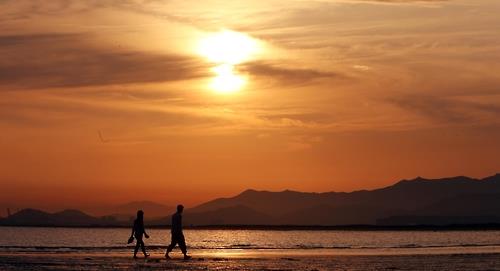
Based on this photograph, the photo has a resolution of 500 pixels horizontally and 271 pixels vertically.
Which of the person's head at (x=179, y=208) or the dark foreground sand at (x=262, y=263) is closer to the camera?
the dark foreground sand at (x=262, y=263)

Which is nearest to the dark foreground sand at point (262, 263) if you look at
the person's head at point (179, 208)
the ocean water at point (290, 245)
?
the person's head at point (179, 208)

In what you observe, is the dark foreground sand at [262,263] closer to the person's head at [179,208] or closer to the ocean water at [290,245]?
the person's head at [179,208]

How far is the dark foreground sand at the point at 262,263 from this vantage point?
38719 millimetres

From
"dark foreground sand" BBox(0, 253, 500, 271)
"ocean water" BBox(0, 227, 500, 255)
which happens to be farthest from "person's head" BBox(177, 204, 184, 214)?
"ocean water" BBox(0, 227, 500, 255)

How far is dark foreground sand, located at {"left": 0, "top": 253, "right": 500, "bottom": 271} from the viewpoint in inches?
1524

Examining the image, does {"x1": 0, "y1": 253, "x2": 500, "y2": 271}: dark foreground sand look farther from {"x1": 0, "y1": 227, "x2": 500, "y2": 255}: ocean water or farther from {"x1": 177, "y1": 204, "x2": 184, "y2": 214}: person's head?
{"x1": 0, "y1": 227, "x2": 500, "y2": 255}: ocean water

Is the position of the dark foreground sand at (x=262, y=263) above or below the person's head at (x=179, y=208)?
below

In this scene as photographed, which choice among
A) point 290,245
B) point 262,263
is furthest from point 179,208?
point 290,245

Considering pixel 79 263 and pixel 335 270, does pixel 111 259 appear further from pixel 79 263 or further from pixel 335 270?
pixel 335 270

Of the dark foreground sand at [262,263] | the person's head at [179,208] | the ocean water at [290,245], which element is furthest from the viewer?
the ocean water at [290,245]

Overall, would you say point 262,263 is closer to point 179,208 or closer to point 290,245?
point 179,208

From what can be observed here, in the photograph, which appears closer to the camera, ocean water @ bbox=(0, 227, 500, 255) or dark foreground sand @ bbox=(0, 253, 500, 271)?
dark foreground sand @ bbox=(0, 253, 500, 271)

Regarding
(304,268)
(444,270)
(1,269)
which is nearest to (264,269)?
(304,268)

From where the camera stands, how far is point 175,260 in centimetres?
4431
